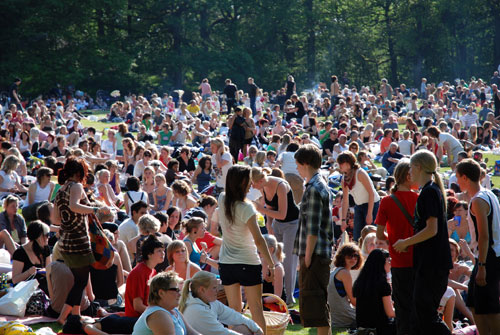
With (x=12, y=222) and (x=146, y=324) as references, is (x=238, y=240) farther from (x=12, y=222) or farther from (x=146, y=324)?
(x=12, y=222)

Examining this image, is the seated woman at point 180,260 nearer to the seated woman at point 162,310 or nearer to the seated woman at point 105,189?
the seated woman at point 162,310

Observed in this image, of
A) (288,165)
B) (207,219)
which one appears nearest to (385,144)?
(288,165)

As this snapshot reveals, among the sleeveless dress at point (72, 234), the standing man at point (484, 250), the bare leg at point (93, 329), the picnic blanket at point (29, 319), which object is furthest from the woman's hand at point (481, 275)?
the picnic blanket at point (29, 319)

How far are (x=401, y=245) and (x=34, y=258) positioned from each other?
4.55 metres

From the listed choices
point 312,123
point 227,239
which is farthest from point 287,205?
point 312,123

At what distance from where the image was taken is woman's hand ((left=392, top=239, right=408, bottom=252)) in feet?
18.2

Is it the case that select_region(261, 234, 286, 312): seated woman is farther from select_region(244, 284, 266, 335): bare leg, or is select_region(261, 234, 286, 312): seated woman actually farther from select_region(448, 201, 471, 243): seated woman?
select_region(448, 201, 471, 243): seated woman

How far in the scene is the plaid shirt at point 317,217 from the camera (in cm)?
594

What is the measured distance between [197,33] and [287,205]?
42.3m

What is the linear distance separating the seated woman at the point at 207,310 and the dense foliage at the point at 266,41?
118 ft

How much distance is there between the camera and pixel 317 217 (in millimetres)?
5945

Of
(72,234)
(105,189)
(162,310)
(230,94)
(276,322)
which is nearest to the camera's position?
(162,310)

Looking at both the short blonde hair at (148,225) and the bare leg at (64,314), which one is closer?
the bare leg at (64,314)

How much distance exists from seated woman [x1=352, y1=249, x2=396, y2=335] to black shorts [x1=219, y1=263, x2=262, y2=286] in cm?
101
